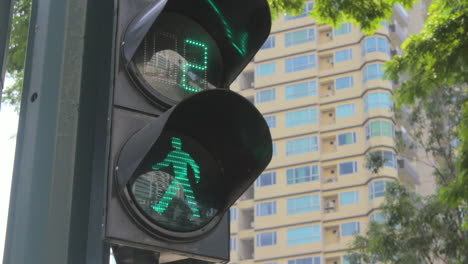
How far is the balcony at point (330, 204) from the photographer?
203 feet

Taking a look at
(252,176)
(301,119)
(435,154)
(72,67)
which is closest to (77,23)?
(72,67)

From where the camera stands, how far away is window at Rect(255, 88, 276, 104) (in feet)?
220

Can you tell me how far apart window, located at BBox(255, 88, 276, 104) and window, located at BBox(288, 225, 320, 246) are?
10902 mm

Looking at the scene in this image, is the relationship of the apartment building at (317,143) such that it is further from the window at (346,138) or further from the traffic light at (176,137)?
the traffic light at (176,137)

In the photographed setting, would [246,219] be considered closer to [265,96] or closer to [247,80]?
[265,96]

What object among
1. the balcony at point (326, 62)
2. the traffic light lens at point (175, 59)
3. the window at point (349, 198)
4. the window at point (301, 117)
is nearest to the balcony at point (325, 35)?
the balcony at point (326, 62)

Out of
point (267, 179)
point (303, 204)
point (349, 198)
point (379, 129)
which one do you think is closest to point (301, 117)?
point (267, 179)

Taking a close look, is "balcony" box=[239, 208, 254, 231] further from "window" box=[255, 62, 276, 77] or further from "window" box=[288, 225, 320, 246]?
"window" box=[255, 62, 276, 77]

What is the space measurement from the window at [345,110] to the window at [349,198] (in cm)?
633

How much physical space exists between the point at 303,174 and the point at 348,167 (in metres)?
3.20

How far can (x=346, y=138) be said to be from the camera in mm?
64188

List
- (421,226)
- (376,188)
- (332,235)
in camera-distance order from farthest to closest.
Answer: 1. (332,235)
2. (376,188)
3. (421,226)

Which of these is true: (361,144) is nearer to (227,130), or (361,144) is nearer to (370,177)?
(370,177)

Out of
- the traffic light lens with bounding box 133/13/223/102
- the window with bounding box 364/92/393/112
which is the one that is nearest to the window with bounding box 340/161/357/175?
the window with bounding box 364/92/393/112
